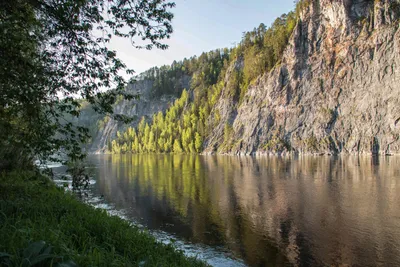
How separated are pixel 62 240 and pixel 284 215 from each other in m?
18.8

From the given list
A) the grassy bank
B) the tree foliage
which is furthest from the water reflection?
the tree foliage

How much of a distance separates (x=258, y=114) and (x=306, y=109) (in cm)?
1841

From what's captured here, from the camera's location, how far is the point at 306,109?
10150cm

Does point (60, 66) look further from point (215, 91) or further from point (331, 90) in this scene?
point (215, 91)

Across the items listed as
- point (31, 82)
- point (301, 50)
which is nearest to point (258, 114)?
point (301, 50)

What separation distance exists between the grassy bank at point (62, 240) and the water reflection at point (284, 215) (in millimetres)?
8530

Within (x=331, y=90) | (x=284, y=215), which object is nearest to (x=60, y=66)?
(x=284, y=215)

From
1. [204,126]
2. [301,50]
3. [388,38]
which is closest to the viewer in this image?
[388,38]

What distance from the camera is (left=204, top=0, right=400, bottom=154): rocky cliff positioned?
82.5m

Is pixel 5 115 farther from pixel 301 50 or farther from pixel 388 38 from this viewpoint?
pixel 301 50

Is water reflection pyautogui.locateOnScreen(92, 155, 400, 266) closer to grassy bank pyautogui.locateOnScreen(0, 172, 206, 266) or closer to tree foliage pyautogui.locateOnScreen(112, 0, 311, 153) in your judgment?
grassy bank pyautogui.locateOnScreen(0, 172, 206, 266)

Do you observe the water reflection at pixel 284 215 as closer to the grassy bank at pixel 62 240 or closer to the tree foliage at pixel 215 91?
the grassy bank at pixel 62 240

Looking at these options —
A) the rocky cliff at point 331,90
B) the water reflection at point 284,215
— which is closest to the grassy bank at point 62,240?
the water reflection at point 284,215

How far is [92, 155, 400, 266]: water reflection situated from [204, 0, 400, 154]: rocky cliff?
51.3 meters
